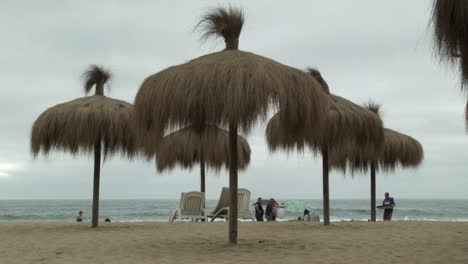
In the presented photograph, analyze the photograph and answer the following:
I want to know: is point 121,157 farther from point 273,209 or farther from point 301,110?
point 273,209

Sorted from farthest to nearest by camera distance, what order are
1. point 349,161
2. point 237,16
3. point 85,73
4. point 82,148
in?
1. point 349,161
2. point 85,73
3. point 82,148
4. point 237,16

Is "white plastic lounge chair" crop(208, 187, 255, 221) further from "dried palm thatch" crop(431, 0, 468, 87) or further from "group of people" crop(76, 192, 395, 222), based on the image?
"dried palm thatch" crop(431, 0, 468, 87)

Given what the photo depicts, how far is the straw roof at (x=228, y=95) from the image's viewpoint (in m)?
6.64

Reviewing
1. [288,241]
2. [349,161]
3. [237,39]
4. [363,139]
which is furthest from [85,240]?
[349,161]

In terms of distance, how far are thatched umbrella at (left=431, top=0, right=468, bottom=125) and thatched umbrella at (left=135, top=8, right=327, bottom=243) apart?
2.13 meters

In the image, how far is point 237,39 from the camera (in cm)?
822

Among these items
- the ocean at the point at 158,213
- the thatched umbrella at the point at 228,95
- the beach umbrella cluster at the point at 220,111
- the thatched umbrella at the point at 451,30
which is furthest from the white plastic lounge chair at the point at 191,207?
the thatched umbrella at the point at 451,30

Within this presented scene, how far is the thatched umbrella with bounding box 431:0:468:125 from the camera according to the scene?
4.81 meters

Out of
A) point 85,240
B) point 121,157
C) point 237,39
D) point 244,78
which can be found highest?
point 237,39

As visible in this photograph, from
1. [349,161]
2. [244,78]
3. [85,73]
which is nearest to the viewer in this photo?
[244,78]

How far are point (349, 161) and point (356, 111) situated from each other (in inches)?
242

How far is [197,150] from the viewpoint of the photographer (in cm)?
1705

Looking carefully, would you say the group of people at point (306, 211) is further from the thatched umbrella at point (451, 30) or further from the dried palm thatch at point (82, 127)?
the thatched umbrella at point (451, 30)

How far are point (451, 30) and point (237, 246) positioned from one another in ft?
13.3
